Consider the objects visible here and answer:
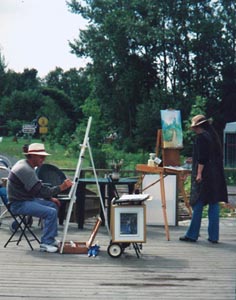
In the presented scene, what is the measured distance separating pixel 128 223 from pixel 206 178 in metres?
1.24

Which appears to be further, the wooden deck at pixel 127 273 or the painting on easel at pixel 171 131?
the painting on easel at pixel 171 131

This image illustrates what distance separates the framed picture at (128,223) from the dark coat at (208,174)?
1.01m

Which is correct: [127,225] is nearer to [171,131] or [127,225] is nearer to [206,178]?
[206,178]

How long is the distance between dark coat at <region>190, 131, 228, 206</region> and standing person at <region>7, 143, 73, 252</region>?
1472mm

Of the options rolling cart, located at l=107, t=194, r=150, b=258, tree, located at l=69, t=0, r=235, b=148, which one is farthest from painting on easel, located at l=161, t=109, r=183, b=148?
tree, located at l=69, t=0, r=235, b=148

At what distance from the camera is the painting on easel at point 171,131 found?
28.4ft

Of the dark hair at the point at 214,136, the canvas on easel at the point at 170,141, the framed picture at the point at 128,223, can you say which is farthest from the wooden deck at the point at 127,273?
the canvas on easel at the point at 170,141

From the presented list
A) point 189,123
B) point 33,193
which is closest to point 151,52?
point 189,123

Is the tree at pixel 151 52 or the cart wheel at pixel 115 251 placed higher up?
the tree at pixel 151 52

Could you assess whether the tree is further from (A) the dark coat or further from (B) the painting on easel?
(A) the dark coat

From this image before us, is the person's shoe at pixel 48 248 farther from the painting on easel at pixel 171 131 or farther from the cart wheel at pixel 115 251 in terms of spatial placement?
the painting on easel at pixel 171 131

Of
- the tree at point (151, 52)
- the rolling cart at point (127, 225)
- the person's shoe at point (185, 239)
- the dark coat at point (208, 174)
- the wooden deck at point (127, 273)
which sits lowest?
the wooden deck at point (127, 273)

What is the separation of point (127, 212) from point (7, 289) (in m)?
1.80

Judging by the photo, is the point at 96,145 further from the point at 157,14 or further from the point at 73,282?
the point at 73,282
